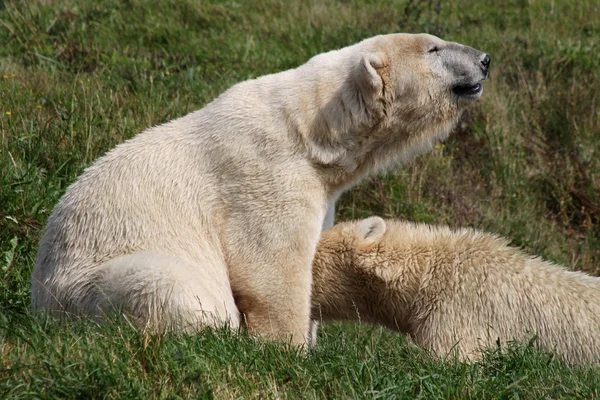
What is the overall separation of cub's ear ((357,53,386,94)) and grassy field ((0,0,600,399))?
1513 mm

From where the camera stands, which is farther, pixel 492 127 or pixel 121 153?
pixel 492 127

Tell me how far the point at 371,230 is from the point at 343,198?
2545 millimetres

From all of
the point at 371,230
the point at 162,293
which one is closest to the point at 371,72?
the point at 371,230

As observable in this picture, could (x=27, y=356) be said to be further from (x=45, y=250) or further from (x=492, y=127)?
(x=492, y=127)

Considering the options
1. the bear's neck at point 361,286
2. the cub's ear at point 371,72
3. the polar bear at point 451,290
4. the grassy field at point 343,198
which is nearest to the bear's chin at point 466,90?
the cub's ear at point 371,72

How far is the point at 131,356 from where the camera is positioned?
12.6 ft

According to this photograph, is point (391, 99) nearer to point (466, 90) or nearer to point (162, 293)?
point (466, 90)

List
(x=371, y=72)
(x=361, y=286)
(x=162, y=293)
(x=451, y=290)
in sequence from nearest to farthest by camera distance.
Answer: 1. (x=162, y=293)
2. (x=371, y=72)
3. (x=451, y=290)
4. (x=361, y=286)

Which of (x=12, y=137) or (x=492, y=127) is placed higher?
(x=12, y=137)

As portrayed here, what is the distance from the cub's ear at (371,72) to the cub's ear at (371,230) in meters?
0.90

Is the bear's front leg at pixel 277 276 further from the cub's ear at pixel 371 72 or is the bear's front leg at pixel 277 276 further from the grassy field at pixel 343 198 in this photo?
→ the cub's ear at pixel 371 72

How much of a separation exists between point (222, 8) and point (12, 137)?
4156 mm

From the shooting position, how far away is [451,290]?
17.8 ft

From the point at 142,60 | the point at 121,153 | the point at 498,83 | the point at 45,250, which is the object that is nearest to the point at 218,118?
the point at 121,153
